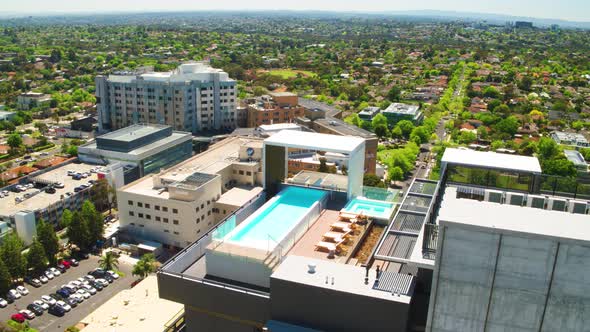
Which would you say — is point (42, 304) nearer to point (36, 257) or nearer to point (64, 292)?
point (64, 292)

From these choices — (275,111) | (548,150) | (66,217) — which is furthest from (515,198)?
(275,111)

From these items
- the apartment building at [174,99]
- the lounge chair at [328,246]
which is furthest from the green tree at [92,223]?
the apartment building at [174,99]

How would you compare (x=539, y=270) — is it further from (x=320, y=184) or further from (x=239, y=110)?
(x=239, y=110)

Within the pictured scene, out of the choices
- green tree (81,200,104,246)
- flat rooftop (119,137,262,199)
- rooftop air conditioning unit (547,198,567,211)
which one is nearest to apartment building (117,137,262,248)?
flat rooftop (119,137,262,199)

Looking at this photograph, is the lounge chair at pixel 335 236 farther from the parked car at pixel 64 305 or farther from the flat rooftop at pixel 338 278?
the parked car at pixel 64 305

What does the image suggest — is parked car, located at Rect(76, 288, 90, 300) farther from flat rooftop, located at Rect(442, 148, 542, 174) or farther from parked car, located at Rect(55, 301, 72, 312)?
flat rooftop, located at Rect(442, 148, 542, 174)

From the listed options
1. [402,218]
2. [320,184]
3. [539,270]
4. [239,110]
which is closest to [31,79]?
[239,110]
